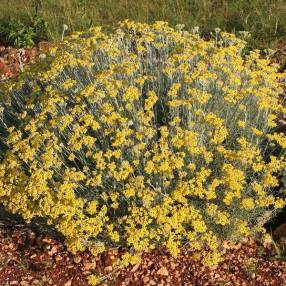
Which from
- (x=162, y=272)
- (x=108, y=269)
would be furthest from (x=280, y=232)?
(x=108, y=269)

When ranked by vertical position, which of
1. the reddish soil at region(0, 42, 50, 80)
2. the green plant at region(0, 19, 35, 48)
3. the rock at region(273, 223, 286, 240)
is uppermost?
the green plant at region(0, 19, 35, 48)

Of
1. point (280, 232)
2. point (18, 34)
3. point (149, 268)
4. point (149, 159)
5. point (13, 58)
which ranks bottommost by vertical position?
point (149, 268)

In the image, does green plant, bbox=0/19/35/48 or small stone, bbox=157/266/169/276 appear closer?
small stone, bbox=157/266/169/276

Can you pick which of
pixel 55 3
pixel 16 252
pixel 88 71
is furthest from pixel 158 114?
pixel 55 3

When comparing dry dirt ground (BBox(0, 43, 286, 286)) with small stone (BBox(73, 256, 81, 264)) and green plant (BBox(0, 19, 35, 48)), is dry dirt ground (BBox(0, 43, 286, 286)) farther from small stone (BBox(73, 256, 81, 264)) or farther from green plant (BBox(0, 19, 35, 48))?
green plant (BBox(0, 19, 35, 48))

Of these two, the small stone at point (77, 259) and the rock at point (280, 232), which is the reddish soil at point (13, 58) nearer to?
the small stone at point (77, 259)

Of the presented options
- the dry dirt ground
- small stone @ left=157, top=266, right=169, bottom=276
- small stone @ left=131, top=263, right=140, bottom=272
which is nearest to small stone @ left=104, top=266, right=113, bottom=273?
the dry dirt ground

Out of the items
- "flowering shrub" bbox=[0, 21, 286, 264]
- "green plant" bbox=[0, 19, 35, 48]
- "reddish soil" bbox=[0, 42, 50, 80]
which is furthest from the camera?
"green plant" bbox=[0, 19, 35, 48]

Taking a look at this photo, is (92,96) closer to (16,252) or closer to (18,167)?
(18,167)

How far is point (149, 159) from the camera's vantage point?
416cm

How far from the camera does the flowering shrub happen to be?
3.71 m

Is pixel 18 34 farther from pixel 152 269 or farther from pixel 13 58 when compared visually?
pixel 152 269

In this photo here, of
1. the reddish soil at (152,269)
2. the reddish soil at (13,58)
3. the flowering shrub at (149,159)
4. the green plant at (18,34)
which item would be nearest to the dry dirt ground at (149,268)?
the reddish soil at (152,269)

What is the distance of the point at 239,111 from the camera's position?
15.1 feet
